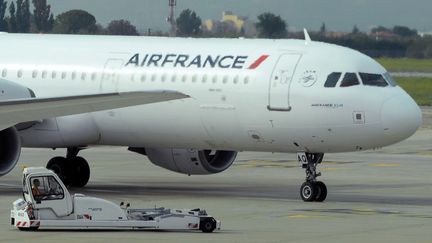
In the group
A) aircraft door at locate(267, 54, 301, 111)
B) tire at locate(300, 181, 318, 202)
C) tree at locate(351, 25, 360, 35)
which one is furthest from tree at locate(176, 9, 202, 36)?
tire at locate(300, 181, 318, 202)

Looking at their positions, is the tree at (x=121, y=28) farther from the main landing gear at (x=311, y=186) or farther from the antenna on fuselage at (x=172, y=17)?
the main landing gear at (x=311, y=186)

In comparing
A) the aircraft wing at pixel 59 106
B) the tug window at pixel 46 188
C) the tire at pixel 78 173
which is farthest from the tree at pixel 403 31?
the aircraft wing at pixel 59 106

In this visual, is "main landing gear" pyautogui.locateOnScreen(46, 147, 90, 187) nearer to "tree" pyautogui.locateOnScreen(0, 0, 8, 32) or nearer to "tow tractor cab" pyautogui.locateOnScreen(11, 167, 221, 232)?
"tow tractor cab" pyautogui.locateOnScreen(11, 167, 221, 232)

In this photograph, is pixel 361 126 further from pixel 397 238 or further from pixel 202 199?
pixel 397 238

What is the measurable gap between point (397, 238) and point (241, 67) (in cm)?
910

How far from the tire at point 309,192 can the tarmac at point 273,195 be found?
1.14 feet

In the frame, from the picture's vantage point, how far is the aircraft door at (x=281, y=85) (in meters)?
32.8

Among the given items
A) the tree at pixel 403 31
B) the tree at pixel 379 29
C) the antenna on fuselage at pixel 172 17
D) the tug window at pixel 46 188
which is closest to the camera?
the tug window at pixel 46 188

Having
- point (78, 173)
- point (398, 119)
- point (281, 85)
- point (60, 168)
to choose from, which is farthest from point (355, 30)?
point (398, 119)

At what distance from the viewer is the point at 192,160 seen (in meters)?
36.1

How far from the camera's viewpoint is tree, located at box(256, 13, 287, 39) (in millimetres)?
67750

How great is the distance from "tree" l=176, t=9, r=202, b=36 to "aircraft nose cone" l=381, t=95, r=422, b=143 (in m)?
27.6

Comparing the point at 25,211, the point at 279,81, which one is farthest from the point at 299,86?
the point at 25,211

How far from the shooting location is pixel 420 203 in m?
33.7
